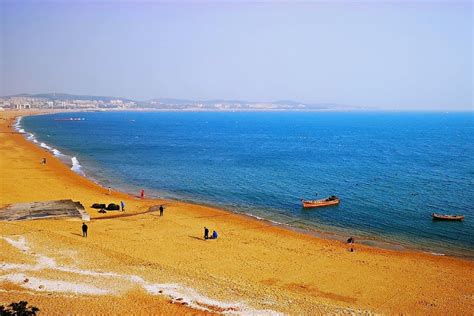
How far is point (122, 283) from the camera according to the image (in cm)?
2211

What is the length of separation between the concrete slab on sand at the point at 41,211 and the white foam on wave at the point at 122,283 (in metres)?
11.3

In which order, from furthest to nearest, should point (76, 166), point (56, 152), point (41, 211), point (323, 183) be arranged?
point (56, 152) < point (76, 166) < point (323, 183) < point (41, 211)

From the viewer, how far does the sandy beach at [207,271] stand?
2042 centimetres

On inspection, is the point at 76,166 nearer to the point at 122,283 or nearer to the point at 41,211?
the point at 41,211

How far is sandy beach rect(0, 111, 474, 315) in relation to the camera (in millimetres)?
20422

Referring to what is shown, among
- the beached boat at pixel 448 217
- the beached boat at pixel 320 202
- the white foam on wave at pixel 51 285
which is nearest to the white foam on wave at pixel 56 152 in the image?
the beached boat at pixel 320 202

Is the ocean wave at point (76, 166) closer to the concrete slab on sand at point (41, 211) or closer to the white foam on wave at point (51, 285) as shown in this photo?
the concrete slab on sand at point (41, 211)

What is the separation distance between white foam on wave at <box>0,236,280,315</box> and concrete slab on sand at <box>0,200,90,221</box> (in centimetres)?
1132

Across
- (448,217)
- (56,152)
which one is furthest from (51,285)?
(56,152)

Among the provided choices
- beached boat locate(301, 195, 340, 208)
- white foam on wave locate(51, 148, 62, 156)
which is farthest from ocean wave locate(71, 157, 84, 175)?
beached boat locate(301, 195, 340, 208)

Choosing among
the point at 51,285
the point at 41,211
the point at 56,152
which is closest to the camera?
the point at 51,285

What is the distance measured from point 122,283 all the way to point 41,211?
1755 centimetres

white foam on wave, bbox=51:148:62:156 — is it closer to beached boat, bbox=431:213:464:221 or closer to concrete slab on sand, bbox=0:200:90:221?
concrete slab on sand, bbox=0:200:90:221

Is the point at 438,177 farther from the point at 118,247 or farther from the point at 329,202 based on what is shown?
the point at 118,247
